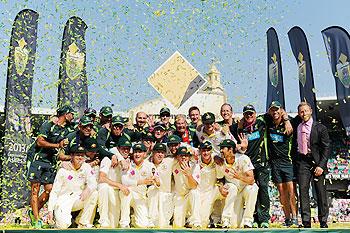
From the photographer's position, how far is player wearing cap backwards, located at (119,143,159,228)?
23.2 ft

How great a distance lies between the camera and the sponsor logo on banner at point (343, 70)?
15633 millimetres

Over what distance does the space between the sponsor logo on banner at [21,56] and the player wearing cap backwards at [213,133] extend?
27.1 feet

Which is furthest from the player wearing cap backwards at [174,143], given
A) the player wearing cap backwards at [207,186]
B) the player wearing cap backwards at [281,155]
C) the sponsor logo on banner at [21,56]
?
the sponsor logo on banner at [21,56]

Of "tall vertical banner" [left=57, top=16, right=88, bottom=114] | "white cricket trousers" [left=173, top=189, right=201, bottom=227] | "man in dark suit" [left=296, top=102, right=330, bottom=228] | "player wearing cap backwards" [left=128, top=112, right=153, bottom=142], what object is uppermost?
"tall vertical banner" [left=57, top=16, right=88, bottom=114]

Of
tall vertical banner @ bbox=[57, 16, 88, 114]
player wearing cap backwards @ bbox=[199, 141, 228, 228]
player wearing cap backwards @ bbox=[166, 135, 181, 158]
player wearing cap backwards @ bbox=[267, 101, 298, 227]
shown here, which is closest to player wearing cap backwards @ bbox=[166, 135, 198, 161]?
player wearing cap backwards @ bbox=[166, 135, 181, 158]

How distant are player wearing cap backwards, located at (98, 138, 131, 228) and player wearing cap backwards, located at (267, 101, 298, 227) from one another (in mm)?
2393

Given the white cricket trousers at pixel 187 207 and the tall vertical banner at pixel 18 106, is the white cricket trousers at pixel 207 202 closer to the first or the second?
the white cricket trousers at pixel 187 207

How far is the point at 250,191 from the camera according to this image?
23.6ft

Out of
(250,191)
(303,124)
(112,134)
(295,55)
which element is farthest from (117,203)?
(295,55)

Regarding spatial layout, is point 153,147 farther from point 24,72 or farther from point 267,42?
point 267,42

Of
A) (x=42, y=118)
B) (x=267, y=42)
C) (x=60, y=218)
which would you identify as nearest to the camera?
(x=60, y=218)

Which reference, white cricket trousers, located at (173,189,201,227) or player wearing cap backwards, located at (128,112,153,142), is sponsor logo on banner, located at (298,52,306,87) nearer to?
player wearing cap backwards, located at (128,112,153,142)

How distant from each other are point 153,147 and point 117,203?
1078 mm

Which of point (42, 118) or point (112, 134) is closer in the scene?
point (112, 134)
